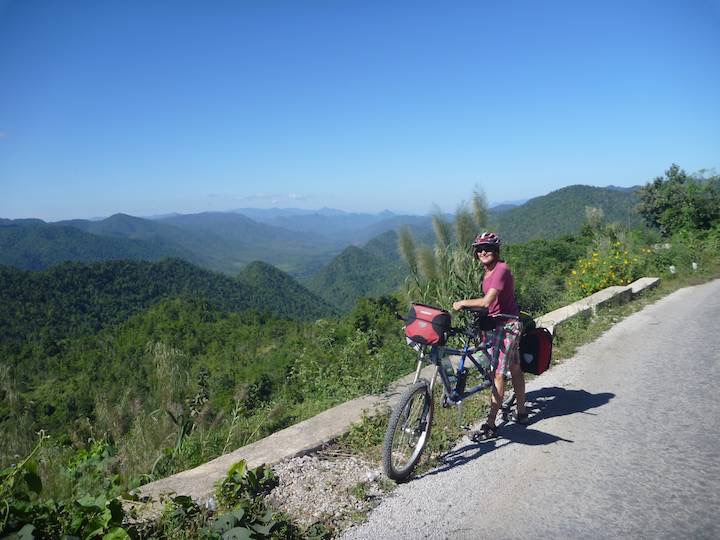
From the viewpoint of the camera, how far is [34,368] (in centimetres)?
3606

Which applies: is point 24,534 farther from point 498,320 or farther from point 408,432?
point 498,320

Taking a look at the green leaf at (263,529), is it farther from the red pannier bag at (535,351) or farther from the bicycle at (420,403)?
the red pannier bag at (535,351)

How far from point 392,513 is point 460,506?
40 centimetres

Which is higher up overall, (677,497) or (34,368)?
(677,497)

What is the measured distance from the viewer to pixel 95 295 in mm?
79062

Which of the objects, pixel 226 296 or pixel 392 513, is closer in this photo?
pixel 392 513

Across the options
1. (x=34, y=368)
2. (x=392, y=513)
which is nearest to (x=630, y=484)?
(x=392, y=513)

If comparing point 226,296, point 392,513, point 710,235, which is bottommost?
point 226,296

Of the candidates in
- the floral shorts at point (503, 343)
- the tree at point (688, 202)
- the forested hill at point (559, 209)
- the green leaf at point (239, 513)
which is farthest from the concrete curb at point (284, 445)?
the forested hill at point (559, 209)

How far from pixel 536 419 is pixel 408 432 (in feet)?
4.81

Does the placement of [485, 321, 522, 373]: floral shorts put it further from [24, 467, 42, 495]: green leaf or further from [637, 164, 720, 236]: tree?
[637, 164, 720, 236]: tree

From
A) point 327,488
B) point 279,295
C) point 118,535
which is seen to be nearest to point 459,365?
point 327,488

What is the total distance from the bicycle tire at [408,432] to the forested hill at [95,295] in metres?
44.6

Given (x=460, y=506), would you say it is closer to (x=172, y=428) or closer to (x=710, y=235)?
(x=172, y=428)
